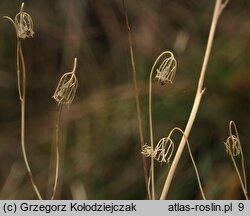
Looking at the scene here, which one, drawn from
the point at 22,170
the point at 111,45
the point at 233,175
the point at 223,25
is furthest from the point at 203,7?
the point at 22,170

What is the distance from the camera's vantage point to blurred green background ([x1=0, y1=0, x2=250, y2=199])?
43.2 inches

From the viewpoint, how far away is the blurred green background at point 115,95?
1.10 metres

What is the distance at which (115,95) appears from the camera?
1192 millimetres

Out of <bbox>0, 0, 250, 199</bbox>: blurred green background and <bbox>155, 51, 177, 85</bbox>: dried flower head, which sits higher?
<bbox>0, 0, 250, 199</bbox>: blurred green background

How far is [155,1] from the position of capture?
1273mm

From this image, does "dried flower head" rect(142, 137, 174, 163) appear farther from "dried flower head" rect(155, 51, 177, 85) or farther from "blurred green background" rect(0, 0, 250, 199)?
"blurred green background" rect(0, 0, 250, 199)

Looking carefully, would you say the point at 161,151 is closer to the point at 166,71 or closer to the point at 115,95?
→ the point at 166,71

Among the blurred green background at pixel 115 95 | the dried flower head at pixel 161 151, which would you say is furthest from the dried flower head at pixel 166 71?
the blurred green background at pixel 115 95

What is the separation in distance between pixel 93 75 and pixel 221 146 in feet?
1.19

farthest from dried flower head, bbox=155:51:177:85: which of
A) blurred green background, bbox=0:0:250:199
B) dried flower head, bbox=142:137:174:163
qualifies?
blurred green background, bbox=0:0:250:199

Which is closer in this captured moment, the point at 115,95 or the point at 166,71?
the point at 166,71

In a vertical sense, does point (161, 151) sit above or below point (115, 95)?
below

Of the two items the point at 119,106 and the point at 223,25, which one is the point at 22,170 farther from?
the point at 223,25

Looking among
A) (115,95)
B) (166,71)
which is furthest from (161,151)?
(115,95)
